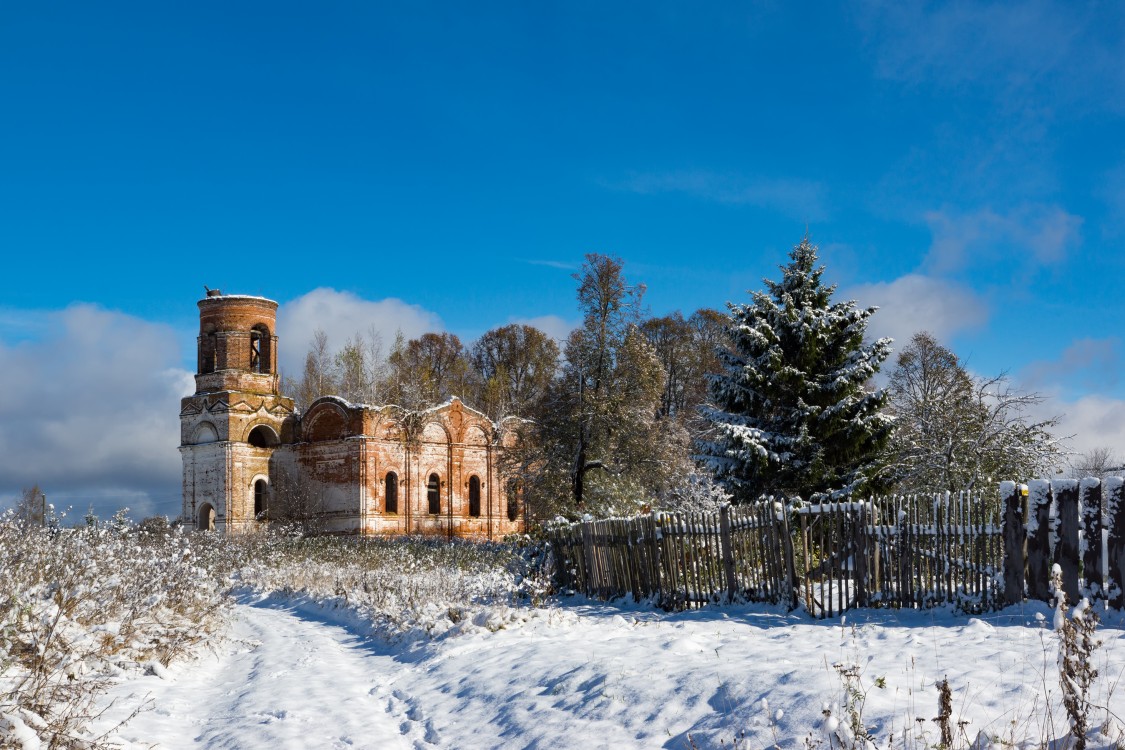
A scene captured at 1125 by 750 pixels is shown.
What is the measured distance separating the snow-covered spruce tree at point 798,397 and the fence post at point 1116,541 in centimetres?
1071

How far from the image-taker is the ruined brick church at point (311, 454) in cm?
4156

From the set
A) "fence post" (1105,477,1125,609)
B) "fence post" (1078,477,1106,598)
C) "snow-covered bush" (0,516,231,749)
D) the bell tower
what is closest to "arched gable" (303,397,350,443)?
the bell tower

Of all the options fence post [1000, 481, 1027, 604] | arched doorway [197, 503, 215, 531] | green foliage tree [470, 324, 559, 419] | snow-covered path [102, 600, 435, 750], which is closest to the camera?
snow-covered path [102, 600, 435, 750]

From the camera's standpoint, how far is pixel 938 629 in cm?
920

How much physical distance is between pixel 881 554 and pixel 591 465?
16878 mm

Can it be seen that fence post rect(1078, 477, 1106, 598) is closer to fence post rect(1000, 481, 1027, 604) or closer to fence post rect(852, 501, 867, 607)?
fence post rect(1000, 481, 1027, 604)

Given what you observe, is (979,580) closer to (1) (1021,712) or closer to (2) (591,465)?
(1) (1021,712)

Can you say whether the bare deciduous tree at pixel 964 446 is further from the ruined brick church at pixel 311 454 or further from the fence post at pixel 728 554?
the ruined brick church at pixel 311 454

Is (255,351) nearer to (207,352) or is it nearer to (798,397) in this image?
(207,352)

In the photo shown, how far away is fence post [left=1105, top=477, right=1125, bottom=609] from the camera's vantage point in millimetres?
9109

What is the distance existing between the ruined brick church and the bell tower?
0.05 m

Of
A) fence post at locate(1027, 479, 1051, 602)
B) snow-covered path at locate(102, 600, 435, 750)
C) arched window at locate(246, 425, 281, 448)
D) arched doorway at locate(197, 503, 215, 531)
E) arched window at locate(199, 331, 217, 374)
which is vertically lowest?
arched doorway at locate(197, 503, 215, 531)

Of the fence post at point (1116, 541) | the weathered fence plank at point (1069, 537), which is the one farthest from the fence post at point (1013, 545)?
the fence post at point (1116, 541)

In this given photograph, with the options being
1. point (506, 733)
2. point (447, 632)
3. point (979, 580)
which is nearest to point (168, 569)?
point (447, 632)
